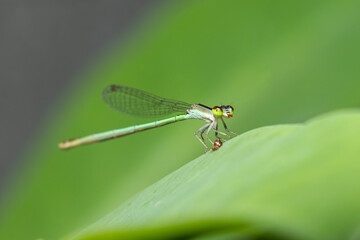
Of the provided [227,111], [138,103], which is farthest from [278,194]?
[138,103]

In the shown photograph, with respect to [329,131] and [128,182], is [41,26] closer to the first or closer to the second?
[128,182]

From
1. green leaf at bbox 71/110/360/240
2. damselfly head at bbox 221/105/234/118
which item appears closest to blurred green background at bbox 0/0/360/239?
damselfly head at bbox 221/105/234/118

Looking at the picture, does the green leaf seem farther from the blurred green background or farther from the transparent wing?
the transparent wing

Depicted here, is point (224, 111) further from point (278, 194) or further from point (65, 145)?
point (278, 194)

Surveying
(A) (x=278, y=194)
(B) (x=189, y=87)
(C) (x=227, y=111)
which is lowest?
(A) (x=278, y=194)

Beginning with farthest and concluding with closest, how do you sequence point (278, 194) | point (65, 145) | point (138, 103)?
point (138, 103) < point (65, 145) < point (278, 194)

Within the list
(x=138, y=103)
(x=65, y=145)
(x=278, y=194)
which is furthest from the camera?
(x=138, y=103)
